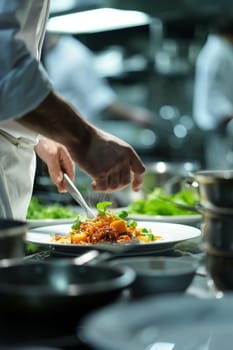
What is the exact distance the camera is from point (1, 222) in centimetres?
110

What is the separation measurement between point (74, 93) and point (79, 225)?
11.6 feet

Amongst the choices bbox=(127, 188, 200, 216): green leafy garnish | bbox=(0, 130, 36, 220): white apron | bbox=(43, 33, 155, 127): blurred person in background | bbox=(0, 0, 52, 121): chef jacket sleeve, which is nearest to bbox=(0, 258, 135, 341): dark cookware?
bbox=(0, 0, 52, 121): chef jacket sleeve

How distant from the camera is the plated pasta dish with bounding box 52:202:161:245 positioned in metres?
1.55

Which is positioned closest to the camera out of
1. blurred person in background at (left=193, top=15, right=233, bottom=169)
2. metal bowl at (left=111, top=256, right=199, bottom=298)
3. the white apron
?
metal bowl at (left=111, top=256, right=199, bottom=298)

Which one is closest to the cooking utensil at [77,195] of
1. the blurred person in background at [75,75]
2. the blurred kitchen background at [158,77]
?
the blurred person in background at [75,75]

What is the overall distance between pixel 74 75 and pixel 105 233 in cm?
351

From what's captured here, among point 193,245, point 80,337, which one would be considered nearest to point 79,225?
point 193,245

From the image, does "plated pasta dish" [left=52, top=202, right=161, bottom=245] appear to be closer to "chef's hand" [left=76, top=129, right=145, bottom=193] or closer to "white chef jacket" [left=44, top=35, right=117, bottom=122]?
"chef's hand" [left=76, top=129, right=145, bottom=193]

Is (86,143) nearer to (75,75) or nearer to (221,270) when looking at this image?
(221,270)

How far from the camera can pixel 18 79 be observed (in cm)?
139

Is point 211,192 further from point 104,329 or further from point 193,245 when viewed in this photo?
point 193,245

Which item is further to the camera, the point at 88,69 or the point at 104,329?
the point at 88,69

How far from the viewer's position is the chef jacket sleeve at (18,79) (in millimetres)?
1360

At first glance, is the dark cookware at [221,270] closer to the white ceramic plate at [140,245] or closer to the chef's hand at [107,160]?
the white ceramic plate at [140,245]
